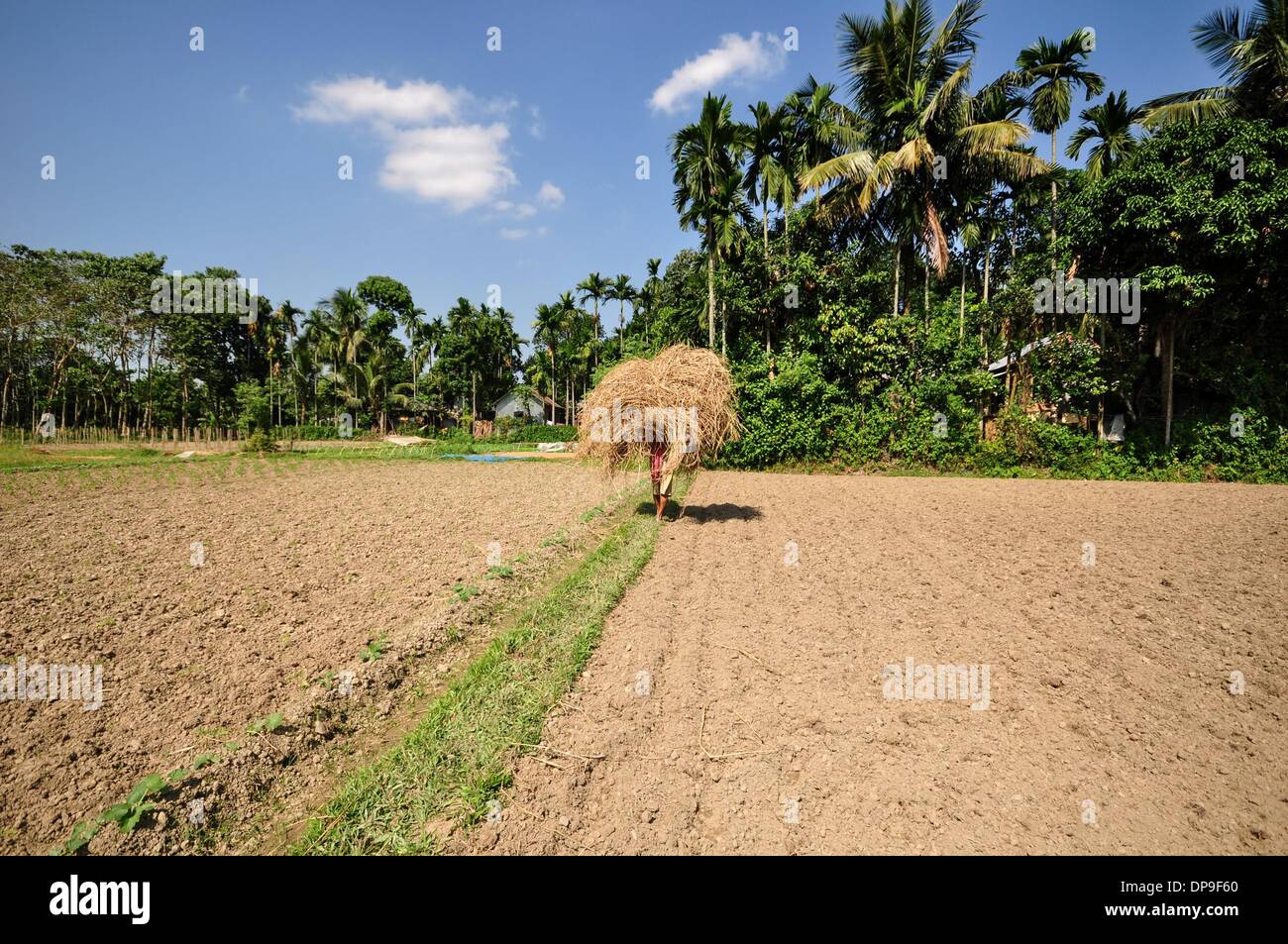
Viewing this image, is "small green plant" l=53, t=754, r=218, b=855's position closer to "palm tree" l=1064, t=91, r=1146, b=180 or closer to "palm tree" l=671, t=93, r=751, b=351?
"palm tree" l=671, t=93, r=751, b=351

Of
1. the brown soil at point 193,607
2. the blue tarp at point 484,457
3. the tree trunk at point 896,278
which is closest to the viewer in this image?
the brown soil at point 193,607

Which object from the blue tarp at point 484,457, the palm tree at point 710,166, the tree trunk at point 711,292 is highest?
the palm tree at point 710,166

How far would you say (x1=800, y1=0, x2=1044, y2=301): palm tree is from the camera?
19.6 m

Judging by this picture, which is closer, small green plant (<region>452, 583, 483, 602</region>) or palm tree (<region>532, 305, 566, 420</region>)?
small green plant (<region>452, 583, 483, 602</region>)

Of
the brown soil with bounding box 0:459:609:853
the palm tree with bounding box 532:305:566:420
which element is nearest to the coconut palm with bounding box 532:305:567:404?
the palm tree with bounding box 532:305:566:420

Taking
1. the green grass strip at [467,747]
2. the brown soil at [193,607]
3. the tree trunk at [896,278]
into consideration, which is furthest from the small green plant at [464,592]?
the tree trunk at [896,278]

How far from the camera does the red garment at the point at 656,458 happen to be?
10.6 metres

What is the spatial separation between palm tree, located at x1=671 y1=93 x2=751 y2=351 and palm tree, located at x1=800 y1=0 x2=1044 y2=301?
3.15 metres

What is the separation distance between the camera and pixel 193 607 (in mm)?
6363

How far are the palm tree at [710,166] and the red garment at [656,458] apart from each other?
528 inches

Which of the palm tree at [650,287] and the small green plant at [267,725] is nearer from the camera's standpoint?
the small green plant at [267,725]

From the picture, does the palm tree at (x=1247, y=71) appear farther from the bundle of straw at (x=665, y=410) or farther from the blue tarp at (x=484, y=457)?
the blue tarp at (x=484, y=457)
